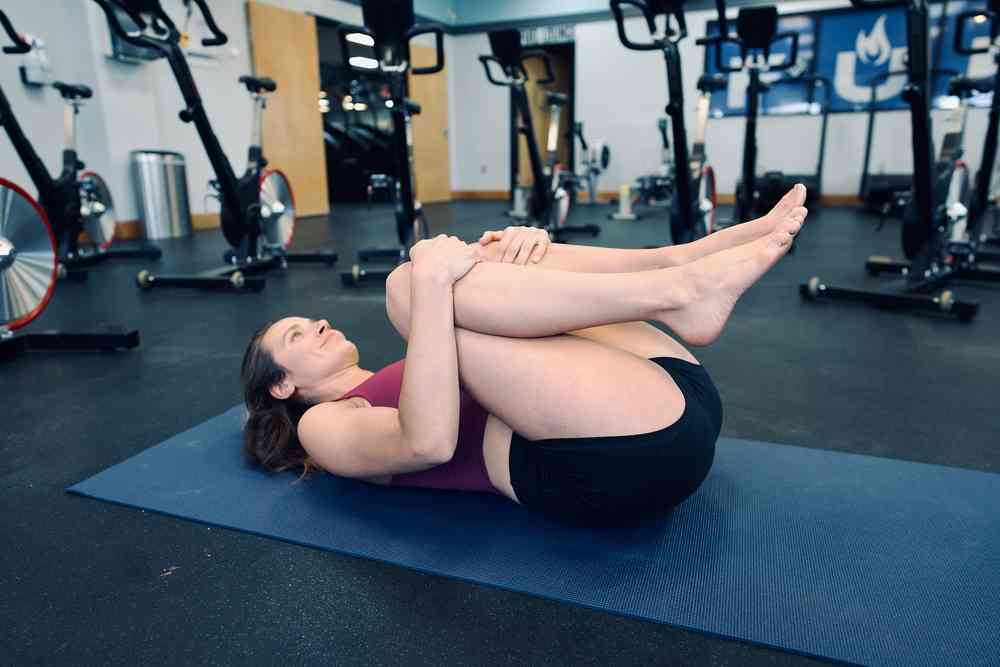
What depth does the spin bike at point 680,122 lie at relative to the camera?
3377mm

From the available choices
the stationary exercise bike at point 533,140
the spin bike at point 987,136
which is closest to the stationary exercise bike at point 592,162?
the stationary exercise bike at point 533,140

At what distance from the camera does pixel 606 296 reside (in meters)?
0.94

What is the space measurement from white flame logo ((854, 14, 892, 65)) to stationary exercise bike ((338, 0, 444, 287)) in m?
6.19

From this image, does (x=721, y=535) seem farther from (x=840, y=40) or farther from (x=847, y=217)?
(x=840, y=40)

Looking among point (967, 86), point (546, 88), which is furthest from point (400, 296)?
point (546, 88)

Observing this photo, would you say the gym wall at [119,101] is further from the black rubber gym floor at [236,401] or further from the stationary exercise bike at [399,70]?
the stationary exercise bike at [399,70]

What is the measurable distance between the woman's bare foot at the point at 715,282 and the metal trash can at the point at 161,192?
5.43 meters

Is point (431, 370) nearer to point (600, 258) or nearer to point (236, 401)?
point (600, 258)

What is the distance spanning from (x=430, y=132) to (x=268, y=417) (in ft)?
27.7

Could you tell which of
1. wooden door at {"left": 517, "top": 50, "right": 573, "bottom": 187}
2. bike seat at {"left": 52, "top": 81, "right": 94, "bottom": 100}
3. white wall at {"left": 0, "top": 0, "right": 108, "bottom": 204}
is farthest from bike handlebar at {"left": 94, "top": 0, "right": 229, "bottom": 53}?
wooden door at {"left": 517, "top": 50, "right": 573, "bottom": 187}

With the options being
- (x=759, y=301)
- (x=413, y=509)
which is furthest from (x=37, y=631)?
(x=759, y=301)

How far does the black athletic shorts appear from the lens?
0.93 metres

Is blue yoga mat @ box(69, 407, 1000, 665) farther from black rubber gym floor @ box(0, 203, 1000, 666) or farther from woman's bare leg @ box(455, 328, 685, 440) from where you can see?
woman's bare leg @ box(455, 328, 685, 440)

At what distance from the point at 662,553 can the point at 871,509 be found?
1.40 ft
